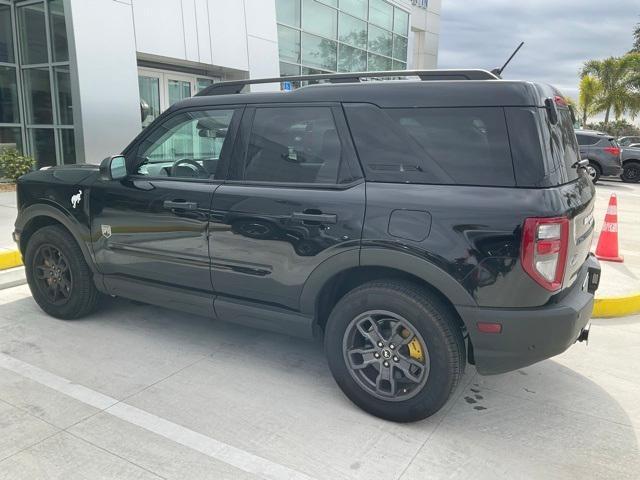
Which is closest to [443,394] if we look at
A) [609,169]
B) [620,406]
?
[620,406]

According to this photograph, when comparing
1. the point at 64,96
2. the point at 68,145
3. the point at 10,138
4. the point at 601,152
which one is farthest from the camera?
the point at 601,152

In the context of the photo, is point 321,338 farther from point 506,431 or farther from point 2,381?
point 2,381

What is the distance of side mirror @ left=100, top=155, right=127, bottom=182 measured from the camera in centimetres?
386

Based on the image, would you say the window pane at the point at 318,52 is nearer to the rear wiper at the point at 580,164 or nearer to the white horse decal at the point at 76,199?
the white horse decal at the point at 76,199

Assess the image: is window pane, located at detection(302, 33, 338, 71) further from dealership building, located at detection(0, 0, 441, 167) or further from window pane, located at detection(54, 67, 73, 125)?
window pane, located at detection(54, 67, 73, 125)

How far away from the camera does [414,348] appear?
299 cm

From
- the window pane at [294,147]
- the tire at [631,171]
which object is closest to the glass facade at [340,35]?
the tire at [631,171]

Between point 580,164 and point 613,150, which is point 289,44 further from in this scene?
point 580,164

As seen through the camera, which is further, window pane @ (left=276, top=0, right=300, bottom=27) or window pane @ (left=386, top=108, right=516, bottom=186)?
window pane @ (left=276, top=0, right=300, bottom=27)

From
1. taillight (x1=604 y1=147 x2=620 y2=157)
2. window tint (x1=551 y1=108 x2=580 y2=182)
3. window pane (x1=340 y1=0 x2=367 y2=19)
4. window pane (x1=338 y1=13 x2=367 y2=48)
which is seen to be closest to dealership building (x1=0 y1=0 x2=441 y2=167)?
window pane (x1=338 y1=13 x2=367 y2=48)

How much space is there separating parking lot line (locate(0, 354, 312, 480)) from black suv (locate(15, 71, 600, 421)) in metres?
0.73

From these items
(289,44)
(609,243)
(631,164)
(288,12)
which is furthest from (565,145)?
(631,164)

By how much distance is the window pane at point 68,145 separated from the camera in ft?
36.2

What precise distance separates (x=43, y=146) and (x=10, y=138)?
0.73 metres
